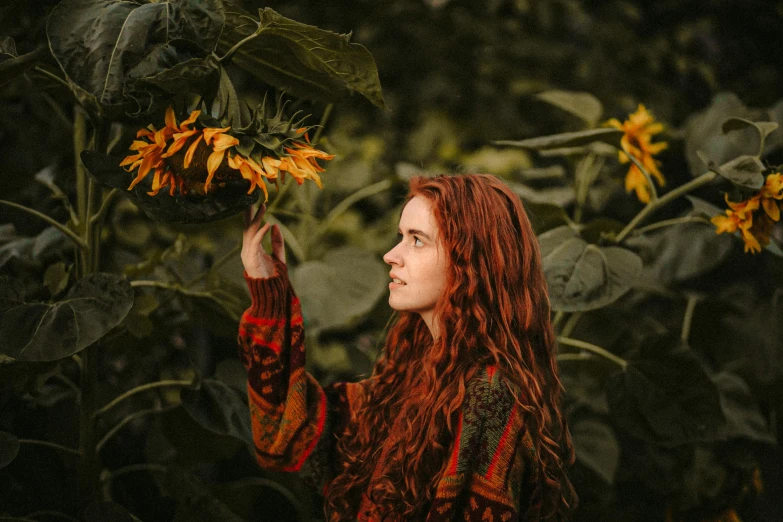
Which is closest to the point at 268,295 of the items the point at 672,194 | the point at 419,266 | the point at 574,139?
the point at 419,266

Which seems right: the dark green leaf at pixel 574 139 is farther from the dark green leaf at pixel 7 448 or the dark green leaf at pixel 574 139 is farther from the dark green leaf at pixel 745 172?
Answer: the dark green leaf at pixel 7 448

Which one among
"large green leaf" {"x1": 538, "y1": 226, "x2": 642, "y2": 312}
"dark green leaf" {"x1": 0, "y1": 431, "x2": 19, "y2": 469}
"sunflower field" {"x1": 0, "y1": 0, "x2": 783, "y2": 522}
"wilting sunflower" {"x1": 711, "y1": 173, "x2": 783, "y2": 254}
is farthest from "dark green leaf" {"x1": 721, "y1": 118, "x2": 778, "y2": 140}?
"dark green leaf" {"x1": 0, "y1": 431, "x2": 19, "y2": 469}

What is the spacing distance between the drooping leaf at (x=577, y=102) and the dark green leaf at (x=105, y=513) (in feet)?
2.66

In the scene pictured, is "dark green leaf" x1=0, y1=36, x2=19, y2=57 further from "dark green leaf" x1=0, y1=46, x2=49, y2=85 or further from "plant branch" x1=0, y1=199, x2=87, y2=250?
"plant branch" x1=0, y1=199, x2=87, y2=250

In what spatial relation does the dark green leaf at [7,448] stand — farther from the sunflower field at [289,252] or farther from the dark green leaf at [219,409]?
the dark green leaf at [219,409]

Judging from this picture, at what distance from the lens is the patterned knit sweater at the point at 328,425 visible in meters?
0.71

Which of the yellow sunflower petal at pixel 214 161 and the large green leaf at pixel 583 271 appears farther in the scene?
the large green leaf at pixel 583 271

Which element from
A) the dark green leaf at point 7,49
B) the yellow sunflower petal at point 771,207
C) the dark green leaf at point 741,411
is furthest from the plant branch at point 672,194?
the dark green leaf at point 7,49

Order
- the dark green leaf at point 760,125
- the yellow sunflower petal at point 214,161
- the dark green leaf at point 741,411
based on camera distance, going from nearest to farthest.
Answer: the yellow sunflower petal at point 214,161, the dark green leaf at point 760,125, the dark green leaf at point 741,411

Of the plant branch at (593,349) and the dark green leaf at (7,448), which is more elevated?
the plant branch at (593,349)

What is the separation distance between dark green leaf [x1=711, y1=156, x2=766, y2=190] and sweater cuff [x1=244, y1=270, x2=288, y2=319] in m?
0.55

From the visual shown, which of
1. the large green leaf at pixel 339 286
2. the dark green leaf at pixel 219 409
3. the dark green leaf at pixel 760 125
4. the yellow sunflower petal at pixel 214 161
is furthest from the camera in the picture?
the large green leaf at pixel 339 286

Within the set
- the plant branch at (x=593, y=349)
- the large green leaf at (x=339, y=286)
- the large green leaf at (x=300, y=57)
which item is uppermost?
the large green leaf at (x=300, y=57)

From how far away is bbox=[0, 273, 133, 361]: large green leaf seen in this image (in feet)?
2.55
